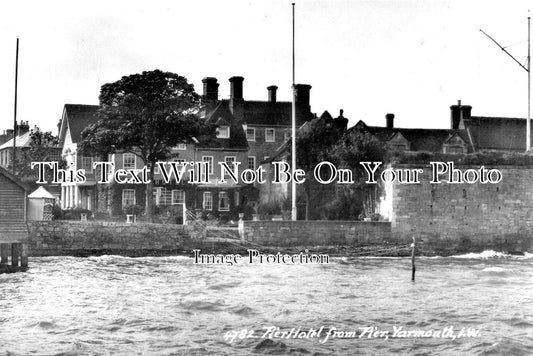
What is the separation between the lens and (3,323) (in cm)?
1812

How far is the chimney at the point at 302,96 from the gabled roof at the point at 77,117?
1469 cm

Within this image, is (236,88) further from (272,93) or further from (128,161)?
(128,161)

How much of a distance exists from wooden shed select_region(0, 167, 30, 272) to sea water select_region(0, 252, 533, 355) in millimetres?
1485

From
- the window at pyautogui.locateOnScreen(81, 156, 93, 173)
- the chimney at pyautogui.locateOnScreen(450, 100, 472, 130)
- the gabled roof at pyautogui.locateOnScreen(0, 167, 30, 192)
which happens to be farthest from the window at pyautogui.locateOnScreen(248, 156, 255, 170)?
the gabled roof at pyautogui.locateOnScreen(0, 167, 30, 192)

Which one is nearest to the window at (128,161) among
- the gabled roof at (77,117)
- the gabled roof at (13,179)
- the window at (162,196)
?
the window at (162,196)

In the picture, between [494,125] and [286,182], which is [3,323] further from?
[494,125]

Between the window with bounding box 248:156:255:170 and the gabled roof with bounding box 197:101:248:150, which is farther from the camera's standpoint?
the window with bounding box 248:156:255:170

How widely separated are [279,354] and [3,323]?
678cm

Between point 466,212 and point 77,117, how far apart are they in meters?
27.6

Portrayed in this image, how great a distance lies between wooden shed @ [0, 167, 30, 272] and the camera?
29.6 meters

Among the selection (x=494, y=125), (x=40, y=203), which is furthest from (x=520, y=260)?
(x=494, y=125)

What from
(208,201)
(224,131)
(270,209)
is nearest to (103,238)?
(270,209)

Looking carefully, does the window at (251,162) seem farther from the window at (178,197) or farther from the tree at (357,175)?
the tree at (357,175)

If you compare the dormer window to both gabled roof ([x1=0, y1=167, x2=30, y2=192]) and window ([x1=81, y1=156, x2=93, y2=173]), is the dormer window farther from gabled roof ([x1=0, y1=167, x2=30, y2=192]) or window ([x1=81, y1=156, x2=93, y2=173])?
gabled roof ([x1=0, y1=167, x2=30, y2=192])
